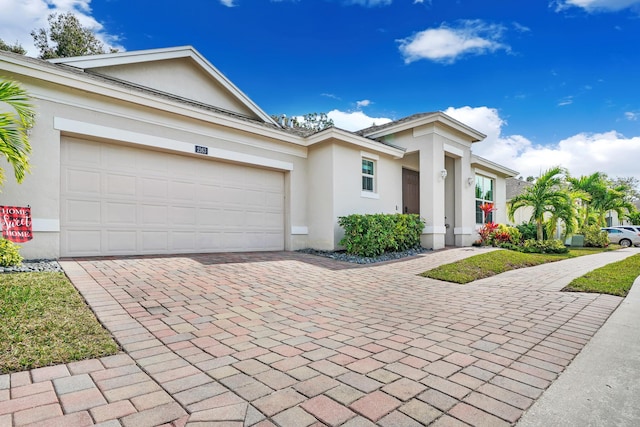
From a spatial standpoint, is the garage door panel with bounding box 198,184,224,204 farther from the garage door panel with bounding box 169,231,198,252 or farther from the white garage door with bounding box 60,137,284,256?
the garage door panel with bounding box 169,231,198,252

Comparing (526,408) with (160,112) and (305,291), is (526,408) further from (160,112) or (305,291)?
(160,112)

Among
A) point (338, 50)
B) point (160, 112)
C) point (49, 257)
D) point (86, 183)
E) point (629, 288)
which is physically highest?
point (338, 50)

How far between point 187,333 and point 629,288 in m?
7.09

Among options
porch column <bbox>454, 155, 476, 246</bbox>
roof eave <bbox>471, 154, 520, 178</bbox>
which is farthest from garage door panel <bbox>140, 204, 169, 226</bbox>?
roof eave <bbox>471, 154, 520, 178</bbox>

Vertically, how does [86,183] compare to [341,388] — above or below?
above

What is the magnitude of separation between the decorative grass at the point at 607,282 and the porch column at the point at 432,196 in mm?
4431

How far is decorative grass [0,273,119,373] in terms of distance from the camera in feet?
8.75

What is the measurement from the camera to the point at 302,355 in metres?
2.89

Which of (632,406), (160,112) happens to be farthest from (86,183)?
(632,406)

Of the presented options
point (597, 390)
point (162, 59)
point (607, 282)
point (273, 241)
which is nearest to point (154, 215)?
point (273, 241)

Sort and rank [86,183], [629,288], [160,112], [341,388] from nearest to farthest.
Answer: [341,388]
[629,288]
[86,183]
[160,112]

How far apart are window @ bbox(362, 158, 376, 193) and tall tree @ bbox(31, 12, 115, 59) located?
1780cm

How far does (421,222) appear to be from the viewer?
1111 centimetres

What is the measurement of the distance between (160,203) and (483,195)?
44.3ft
